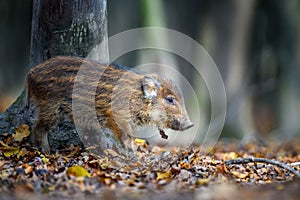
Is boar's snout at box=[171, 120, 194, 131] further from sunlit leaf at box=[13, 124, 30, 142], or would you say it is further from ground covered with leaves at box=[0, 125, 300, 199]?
sunlit leaf at box=[13, 124, 30, 142]

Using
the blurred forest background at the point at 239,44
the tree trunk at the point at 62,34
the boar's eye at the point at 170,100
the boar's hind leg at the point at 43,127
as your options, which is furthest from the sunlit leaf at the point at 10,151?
the blurred forest background at the point at 239,44

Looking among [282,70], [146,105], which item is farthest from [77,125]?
[282,70]

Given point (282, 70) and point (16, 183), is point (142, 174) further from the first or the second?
point (282, 70)

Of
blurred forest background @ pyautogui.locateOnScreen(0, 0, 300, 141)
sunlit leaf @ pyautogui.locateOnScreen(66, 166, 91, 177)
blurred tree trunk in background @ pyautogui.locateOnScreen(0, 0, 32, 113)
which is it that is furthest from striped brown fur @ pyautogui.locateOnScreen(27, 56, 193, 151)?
blurred tree trunk in background @ pyautogui.locateOnScreen(0, 0, 32, 113)

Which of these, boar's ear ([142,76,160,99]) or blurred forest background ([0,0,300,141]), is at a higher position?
blurred forest background ([0,0,300,141])

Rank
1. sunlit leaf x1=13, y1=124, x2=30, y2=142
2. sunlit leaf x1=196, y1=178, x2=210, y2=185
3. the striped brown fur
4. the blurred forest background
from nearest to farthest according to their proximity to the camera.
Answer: sunlit leaf x1=196, y1=178, x2=210, y2=185 < the striped brown fur < sunlit leaf x1=13, y1=124, x2=30, y2=142 < the blurred forest background
